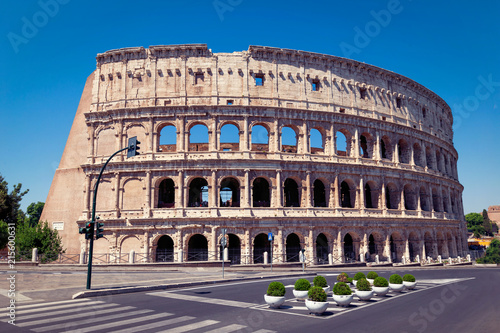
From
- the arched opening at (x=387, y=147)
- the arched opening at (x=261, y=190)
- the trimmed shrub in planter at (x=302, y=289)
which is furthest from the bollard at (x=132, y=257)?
the arched opening at (x=387, y=147)

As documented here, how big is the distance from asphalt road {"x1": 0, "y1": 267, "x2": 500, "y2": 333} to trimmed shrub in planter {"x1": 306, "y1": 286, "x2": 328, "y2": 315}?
9.5 inches

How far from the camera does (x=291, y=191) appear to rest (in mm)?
37844

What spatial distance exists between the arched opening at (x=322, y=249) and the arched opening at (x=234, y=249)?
753 centimetres

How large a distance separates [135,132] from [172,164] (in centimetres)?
530

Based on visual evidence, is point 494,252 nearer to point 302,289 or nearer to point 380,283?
point 380,283

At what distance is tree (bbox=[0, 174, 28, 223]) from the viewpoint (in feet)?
120

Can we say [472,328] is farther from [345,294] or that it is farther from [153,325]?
[153,325]


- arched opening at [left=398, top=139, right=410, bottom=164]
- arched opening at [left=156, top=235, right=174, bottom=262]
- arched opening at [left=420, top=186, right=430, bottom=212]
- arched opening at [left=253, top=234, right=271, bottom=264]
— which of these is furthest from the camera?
arched opening at [left=420, top=186, right=430, bottom=212]

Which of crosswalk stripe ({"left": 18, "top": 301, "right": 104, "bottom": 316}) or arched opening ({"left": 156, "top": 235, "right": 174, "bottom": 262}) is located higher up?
arched opening ({"left": 156, "top": 235, "right": 174, "bottom": 262})

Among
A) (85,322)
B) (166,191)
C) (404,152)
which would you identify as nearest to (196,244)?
(166,191)

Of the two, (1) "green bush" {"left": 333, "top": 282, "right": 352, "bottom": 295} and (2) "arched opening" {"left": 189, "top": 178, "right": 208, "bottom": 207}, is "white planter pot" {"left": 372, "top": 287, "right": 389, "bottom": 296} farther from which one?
(2) "arched opening" {"left": 189, "top": 178, "right": 208, "bottom": 207}

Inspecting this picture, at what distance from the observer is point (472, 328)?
9523 millimetres

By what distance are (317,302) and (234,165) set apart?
894 inches

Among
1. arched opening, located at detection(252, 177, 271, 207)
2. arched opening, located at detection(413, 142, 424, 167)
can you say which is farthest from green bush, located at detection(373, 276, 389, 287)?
arched opening, located at detection(413, 142, 424, 167)
